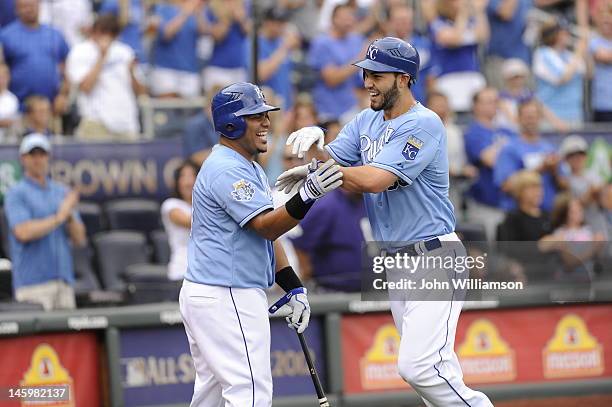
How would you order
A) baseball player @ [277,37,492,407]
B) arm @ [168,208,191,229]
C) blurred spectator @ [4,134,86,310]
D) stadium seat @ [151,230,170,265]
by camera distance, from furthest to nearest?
stadium seat @ [151,230,170,265] → arm @ [168,208,191,229] → blurred spectator @ [4,134,86,310] → baseball player @ [277,37,492,407]

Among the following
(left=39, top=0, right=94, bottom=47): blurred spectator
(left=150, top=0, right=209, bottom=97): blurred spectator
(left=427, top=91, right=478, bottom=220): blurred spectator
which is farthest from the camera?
(left=150, top=0, right=209, bottom=97): blurred spectator

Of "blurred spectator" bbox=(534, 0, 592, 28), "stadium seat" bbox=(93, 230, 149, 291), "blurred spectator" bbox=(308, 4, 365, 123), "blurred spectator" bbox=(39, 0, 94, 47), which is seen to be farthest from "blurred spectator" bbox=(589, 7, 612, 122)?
"stadium seat" bbox=(93, 230, 149, 291)

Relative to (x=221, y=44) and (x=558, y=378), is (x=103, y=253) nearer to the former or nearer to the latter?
(x=221, y=44)

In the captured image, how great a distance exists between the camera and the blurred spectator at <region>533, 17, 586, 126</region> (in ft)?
39.5

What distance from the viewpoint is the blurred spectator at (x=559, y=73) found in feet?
39.5

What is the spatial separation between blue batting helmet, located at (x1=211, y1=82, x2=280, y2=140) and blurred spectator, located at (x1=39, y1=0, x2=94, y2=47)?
481 cm

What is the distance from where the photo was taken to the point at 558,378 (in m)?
9.04

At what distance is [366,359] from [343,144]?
2564mm

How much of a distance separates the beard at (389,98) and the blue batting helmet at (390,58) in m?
0.10

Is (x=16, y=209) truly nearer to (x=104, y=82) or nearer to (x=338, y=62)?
(x=104, y=82)

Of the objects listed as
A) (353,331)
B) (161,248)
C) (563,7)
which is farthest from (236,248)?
(563,7)

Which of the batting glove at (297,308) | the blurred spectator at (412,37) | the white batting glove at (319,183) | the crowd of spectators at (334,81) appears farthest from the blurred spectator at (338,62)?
the white batting glove at (319,183)

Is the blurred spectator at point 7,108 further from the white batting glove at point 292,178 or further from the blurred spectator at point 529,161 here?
the white batting glove at point 292,178

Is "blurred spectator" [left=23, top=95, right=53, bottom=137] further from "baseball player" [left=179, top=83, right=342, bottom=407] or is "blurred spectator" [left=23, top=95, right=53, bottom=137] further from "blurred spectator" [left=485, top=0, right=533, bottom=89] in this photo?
"blurred spectator" [left=485, top=0, right=533, bottom=89]
